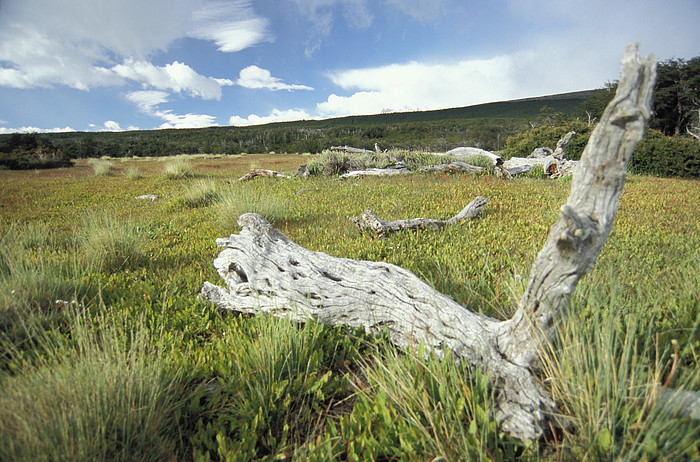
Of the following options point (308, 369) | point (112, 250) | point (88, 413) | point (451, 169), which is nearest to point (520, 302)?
point (308, 369)

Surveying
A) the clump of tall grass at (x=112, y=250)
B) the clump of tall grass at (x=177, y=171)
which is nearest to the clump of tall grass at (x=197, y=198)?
the clump of tall grass at (x=112, y=250)

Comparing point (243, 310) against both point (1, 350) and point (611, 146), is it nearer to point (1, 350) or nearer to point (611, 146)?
point (1, 350)

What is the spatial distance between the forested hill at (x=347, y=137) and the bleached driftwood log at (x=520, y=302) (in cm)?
2542

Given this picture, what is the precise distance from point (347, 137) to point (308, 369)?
77371 millimetres

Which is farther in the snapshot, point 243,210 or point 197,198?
point 197,198

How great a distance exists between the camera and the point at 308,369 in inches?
102

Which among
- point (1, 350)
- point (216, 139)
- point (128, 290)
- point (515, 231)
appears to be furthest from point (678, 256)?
point (216, 139)

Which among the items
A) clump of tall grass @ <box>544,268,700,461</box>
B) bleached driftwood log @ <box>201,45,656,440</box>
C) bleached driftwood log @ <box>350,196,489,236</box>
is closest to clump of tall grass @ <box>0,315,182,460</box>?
bleached driftwood log @ <box>201,45,656,440</box>

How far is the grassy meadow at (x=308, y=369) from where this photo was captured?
1.70m

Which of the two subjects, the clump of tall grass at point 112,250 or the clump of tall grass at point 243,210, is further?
the clump of tall grass at point 243,210

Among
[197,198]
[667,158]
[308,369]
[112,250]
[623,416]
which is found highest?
[667,158]

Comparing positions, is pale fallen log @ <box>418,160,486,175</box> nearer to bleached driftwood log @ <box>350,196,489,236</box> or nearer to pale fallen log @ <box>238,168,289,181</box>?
pale fallen log @ <box>238,168,289,181</box>

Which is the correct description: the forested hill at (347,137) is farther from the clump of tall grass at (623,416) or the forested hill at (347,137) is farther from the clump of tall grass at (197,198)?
the clump of tall grass at (623,416)

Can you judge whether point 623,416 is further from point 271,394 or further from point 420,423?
point 271,394
